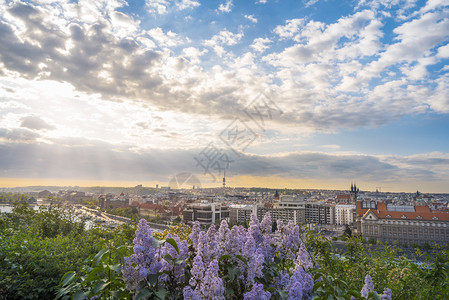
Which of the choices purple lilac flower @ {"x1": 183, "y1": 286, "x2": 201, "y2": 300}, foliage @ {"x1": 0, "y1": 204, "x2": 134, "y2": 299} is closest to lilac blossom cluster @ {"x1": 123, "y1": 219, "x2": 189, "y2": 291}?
purple lilac flower @ {"x1": 183, "y1": 286, "x2": 201, "y2": 300}

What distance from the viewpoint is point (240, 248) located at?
175 cm

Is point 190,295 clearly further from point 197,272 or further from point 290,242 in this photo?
point 290,242

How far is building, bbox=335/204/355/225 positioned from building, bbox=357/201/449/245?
2518cm

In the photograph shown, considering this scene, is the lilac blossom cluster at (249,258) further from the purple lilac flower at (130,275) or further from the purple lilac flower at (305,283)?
the purple lilac flower at (130,275)

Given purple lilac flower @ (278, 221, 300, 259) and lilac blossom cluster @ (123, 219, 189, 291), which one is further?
purple lilac flower @ (278, 221, 300, 259)

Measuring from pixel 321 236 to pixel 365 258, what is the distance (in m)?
0.65

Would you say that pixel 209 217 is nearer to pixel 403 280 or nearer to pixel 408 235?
pixel 408 235

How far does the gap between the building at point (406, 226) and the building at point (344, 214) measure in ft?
82.6

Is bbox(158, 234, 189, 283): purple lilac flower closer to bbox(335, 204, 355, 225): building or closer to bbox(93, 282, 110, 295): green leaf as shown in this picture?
bbox(93, 282, 110, 295): green leaf

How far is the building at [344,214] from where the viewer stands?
260 feet

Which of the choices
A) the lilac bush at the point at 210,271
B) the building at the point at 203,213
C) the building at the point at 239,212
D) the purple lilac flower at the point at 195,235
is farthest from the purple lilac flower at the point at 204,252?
the building at the point at 239,212

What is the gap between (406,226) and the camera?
169ft

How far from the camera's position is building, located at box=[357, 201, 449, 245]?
50.6 m

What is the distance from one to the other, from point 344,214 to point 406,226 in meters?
29.1
